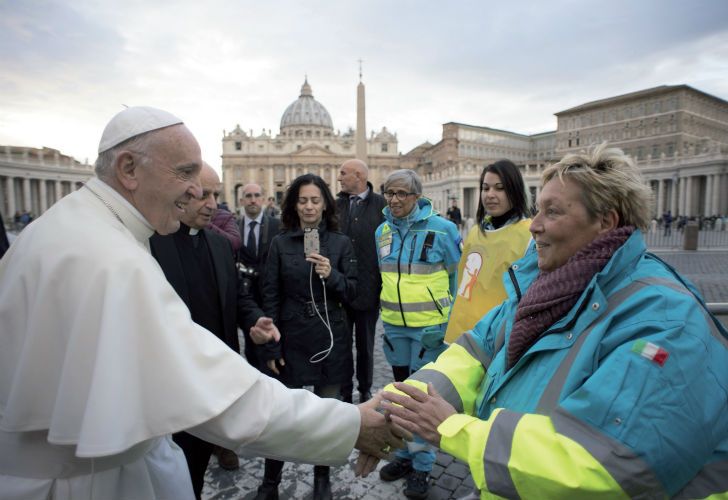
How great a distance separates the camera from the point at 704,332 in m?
1.27

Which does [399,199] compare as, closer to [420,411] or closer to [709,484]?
[420,411]

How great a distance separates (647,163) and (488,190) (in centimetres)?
5968

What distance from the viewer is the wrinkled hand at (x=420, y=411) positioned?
1.62 metres

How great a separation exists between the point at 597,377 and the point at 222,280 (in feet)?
7.32

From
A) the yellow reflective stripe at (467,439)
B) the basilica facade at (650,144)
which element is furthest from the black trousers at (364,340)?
the basilica facade at (650,144)

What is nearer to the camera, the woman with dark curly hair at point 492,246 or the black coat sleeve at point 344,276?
the woman with dark curly hair at point 492,246

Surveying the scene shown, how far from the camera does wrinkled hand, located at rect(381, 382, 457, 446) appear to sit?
63.6 inches

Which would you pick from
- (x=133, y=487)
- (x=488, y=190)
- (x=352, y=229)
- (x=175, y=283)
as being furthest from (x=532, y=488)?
(x=352, y=229)

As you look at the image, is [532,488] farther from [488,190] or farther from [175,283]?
[488,190]

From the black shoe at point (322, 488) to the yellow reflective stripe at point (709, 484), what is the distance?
7.93 ft

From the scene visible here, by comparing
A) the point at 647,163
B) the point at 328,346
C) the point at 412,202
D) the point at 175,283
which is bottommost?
the point at 328,346

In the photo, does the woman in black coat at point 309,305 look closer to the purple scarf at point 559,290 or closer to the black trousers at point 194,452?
the black trousers at point 194,452

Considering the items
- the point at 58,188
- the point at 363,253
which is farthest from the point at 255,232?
the point at 58,188

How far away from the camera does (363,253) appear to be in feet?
15.5
